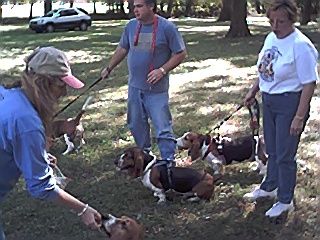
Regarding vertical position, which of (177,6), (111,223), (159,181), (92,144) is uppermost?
(111,223)

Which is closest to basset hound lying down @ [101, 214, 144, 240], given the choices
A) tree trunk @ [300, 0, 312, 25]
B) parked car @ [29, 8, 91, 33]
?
parked car @ [29, 8, 91, 33]

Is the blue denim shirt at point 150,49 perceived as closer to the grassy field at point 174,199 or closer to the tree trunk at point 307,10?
the grassy field at point 174,199

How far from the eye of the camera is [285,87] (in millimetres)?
5043

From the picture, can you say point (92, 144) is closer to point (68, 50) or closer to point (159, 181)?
point (159, 181)

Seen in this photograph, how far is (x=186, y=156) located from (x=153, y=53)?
1664 mm

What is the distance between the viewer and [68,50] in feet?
71.7

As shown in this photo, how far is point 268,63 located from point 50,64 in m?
2.40

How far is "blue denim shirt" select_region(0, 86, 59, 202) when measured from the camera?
9.99 ft

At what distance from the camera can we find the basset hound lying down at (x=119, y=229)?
380 cm

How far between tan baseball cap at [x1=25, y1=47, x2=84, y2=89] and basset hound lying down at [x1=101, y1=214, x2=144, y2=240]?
0.98m

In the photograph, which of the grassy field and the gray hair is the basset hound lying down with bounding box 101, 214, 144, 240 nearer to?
the grassy field

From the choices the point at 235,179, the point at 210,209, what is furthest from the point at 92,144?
the point at 210,209

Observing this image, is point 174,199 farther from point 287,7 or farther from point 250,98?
point 287,7

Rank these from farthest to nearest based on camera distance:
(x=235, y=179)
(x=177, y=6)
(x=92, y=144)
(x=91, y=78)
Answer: (x=177, y=6) → (x=91, y=78) → (x=92, y=144) → (x=235, y=179)
